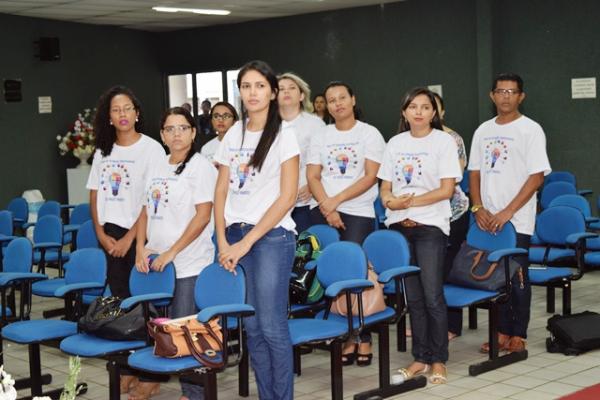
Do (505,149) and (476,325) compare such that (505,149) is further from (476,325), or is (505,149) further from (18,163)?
(18,163)

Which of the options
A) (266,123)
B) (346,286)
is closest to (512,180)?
(346,286)

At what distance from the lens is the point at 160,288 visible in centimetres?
477

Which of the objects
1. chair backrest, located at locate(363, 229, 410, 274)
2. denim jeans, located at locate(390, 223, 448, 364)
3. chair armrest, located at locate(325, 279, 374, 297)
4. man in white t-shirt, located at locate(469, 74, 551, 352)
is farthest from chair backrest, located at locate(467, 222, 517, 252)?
chair armrest, located at locate(325, 279, 374, 297)

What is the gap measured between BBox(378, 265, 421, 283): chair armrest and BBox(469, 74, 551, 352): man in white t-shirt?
906 millimetres

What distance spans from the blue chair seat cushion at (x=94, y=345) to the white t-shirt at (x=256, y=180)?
0.79 metres

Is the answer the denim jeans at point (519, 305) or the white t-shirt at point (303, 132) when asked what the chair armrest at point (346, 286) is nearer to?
the denim jeans at point (519, 305)

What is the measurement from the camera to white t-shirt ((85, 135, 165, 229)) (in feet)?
17.2

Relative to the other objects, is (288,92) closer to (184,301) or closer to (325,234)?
(325,234)

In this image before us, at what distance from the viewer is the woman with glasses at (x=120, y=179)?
525 cm

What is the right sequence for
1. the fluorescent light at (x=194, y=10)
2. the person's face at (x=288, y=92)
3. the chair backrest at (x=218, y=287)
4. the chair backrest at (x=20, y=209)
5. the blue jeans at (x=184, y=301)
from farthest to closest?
the fluorescent light at (x=194, y=10) → the chair backrest at (x=20, y=209) → the person's face at (x=288, y=92) → the blue jeans at (x=184, y=301) → the chair backrest at (x=218, y=287)

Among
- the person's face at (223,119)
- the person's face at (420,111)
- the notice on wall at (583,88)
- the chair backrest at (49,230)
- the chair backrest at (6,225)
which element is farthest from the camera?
the notice on wall at (583,88)

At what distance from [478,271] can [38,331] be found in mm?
2508

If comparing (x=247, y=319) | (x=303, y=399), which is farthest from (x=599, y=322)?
(x=247, y=319)

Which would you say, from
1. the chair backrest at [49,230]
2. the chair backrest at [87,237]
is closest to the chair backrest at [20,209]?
the chair backrest at [49,230]
